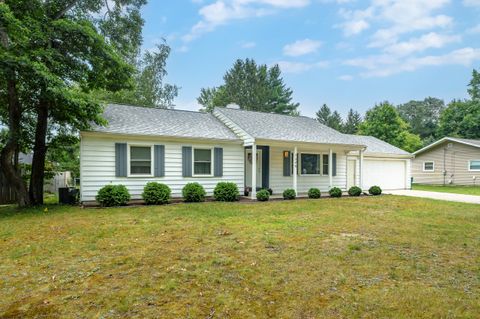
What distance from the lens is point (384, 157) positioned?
19.2 metres

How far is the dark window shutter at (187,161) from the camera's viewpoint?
1226 cm

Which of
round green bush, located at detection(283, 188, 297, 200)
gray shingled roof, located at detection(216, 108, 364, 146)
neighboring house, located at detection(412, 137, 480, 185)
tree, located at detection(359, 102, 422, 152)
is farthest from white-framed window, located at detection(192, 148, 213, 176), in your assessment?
tree, located at detection(359, 102, 422, 152)

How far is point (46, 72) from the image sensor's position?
28.5 ft

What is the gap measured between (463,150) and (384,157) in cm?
879

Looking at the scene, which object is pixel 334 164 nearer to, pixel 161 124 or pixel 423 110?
pixel 161 124

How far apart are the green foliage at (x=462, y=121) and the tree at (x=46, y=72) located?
3682 cm

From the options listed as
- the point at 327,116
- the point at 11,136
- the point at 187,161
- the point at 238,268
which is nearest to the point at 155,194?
the point at 187,161

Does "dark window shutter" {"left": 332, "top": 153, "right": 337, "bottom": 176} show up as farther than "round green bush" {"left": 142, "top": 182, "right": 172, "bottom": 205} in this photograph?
Yes

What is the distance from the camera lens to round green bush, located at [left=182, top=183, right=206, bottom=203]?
11500mm

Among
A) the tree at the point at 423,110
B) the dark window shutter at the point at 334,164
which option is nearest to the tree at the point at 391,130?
the tree at the point at 423,110

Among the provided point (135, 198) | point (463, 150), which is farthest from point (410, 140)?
point (135, 198)

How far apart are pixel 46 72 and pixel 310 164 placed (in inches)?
465

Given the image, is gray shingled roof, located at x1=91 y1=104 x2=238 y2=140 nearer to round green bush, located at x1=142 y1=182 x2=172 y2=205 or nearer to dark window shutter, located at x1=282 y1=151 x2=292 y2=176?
round green bush, located at x1=142 y1=182 x2=172 y2=205

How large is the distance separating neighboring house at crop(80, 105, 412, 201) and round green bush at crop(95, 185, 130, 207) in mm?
724
